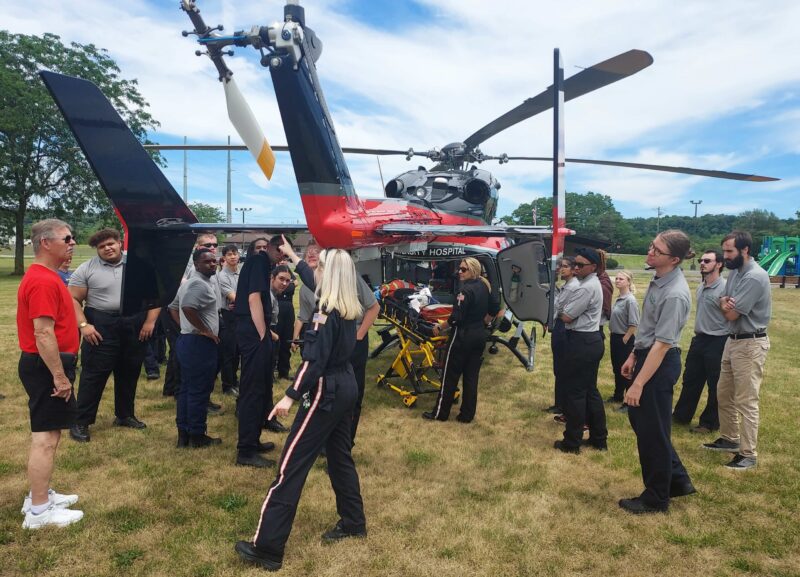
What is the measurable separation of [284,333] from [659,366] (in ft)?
16.1

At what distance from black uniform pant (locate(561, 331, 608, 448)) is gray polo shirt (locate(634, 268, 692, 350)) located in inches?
36.4

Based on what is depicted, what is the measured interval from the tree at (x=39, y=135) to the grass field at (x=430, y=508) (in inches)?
998

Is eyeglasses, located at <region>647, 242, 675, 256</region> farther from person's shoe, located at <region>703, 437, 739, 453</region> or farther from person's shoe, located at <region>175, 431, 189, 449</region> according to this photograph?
person's shoe, located at <region>175, 431, 189, 449</region>

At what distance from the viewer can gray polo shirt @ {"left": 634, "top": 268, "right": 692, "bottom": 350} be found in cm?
312

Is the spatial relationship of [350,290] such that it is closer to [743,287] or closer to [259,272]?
[259,272]

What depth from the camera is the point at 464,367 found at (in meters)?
5.09

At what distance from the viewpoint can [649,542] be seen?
3.08 meters

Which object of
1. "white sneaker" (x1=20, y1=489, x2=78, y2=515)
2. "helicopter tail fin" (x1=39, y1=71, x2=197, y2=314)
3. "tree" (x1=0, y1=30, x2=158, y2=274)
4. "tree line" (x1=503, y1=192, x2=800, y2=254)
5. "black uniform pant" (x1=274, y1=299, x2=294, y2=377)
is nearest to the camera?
"white sneaker" (x1=20, y1=489, x2=78, y2=515)

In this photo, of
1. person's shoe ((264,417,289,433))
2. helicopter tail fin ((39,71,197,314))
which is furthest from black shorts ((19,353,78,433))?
person's shoe ((264,417,289,433))

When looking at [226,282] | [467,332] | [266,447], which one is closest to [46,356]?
[266,447]

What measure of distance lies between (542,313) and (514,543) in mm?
2671

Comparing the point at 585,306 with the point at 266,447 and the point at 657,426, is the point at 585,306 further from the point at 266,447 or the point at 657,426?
the point at 266,447

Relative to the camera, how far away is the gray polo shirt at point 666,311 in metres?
3.12

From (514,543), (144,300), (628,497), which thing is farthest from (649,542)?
(144,300)
